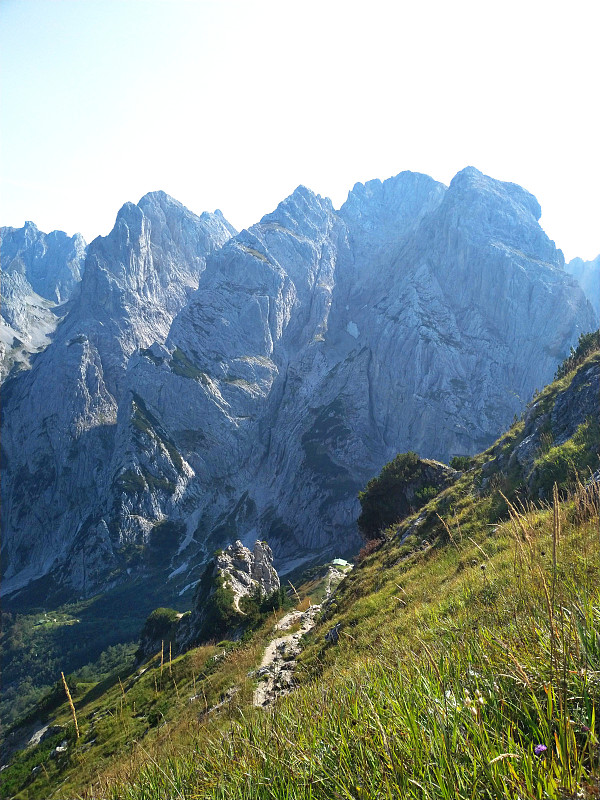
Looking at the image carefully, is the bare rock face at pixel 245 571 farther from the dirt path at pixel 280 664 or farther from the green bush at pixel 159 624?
the dirt path at pixel 280 664

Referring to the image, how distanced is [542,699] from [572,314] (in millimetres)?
213733

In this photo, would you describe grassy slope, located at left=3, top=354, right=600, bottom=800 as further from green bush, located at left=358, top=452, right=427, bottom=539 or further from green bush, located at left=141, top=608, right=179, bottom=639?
green bush, located at left=141, top=608, right=179, bottom=639

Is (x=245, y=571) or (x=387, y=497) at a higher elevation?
(x=387, y=497)

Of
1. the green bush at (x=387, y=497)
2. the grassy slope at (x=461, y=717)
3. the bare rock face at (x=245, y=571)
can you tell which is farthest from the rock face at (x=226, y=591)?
the grassy slope at (x=461, y=717)

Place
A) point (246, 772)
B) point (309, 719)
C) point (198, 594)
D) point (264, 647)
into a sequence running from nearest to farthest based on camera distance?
point (246, 772)
point (309, 719)
point (264, 647)
point (198, 594)

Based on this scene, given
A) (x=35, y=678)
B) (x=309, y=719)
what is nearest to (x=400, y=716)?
(x=309, y=719)

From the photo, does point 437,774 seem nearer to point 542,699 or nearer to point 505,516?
point 542,699

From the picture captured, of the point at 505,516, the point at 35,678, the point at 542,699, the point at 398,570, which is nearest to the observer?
the point at 542,699

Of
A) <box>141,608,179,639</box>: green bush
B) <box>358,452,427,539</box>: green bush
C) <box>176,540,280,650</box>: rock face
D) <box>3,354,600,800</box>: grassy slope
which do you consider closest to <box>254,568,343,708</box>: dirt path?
<box>3,354,600,800</box>: grassy slope

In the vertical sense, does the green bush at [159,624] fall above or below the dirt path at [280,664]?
below

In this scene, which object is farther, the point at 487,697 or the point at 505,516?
the point at 505,516

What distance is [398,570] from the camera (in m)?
16.2

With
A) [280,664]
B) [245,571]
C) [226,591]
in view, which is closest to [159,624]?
[245,571]

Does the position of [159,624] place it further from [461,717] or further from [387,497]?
[461,717]
